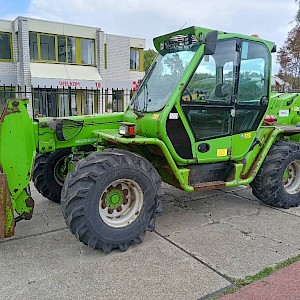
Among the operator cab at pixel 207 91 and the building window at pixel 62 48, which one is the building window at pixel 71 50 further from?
the operator cab at pixel 207 91

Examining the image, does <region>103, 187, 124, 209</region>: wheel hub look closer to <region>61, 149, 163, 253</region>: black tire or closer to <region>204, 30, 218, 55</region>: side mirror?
<region>61, 149, 163, 253</region>: black tire

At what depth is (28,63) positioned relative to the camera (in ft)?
65.3

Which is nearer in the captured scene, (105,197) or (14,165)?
(14,165)

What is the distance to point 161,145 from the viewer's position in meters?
4.02

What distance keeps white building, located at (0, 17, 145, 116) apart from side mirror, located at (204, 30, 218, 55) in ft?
47.2

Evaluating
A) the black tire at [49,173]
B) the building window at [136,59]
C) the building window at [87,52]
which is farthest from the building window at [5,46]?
the black tire at [49,173]

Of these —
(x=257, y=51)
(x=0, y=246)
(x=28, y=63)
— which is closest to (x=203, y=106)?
(x=257, y=51)

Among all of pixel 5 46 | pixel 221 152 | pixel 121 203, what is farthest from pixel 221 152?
pixel 5 46

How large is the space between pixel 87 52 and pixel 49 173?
60.9 feet

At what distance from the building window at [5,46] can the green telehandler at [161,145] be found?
17634 millimetres

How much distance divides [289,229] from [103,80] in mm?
19655

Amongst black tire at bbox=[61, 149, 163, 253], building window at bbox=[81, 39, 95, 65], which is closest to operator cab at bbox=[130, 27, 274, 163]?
black tire at bbox=[61, 149, 163, 253]

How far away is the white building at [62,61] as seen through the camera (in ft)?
63.8

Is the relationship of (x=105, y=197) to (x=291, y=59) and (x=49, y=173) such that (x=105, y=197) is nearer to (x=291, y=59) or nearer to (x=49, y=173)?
(x=49, y=173)
